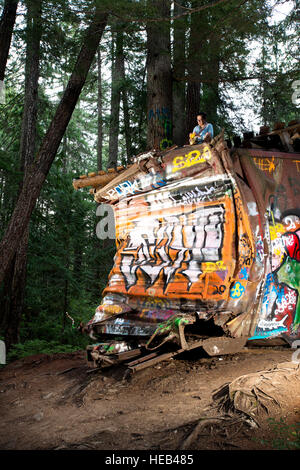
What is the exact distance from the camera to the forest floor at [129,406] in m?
3.57

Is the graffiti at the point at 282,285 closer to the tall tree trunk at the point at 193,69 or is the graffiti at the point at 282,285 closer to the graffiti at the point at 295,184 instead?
the graffiti at the point at 295,184

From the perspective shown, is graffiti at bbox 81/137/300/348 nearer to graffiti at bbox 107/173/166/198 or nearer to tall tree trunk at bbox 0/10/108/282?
graffiti at bbox 107/173/166/198

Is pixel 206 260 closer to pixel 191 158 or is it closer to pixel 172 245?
pixel 172 245

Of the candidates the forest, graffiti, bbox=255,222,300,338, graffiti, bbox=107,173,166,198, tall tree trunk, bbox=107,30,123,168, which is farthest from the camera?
tall tree trunk, bbox=107,30,123,168

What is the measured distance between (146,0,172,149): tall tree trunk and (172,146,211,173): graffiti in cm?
264

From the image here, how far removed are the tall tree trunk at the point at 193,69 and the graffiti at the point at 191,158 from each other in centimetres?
372

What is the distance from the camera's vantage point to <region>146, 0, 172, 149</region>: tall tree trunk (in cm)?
883

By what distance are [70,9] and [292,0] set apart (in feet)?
14.2

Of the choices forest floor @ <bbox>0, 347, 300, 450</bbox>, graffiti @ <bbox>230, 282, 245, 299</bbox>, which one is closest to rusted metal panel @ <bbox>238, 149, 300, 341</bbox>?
graffiti @ <bbox>230, 282, 245, 299</bbox>

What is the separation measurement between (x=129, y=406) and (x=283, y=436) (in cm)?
204

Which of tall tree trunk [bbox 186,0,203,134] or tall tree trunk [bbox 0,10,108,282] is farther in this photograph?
tall tree trunk [bbox 186,0,203,134]

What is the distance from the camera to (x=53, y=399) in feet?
17.9

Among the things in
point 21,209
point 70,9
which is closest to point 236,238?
point 21,209

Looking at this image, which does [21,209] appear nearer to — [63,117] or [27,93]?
[63,117]
